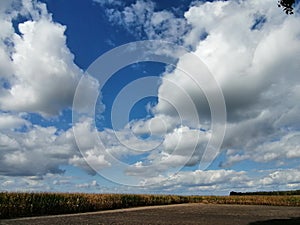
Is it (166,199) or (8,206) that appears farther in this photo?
(166,199)

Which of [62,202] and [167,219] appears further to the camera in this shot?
[62,202]

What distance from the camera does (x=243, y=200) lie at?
73125 mm

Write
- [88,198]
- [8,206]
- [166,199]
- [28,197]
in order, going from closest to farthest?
[8,206], [28,197], [88,198], [166,199]

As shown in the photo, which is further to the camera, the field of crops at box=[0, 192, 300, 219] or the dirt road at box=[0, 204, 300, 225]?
the field of crops at box=[0, 192, 300, 219]

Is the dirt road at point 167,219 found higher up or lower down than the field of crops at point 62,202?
lower down

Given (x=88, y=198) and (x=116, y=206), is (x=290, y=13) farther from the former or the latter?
(x=116, y=206)

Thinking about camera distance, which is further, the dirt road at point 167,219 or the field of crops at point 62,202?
the field of crops at point 62,202

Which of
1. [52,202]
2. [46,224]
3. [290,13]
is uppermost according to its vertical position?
[290,13]

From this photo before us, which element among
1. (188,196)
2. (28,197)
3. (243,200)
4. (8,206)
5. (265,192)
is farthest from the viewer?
(265,192)

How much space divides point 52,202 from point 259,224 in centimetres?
2582

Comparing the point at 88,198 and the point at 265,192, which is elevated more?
the point at 265,192

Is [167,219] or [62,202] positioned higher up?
[62,202]

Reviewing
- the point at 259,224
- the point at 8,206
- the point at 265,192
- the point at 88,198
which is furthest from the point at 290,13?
the point at 265,192

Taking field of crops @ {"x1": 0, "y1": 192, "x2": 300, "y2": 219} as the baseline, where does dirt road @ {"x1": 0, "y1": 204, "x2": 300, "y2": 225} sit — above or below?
below
